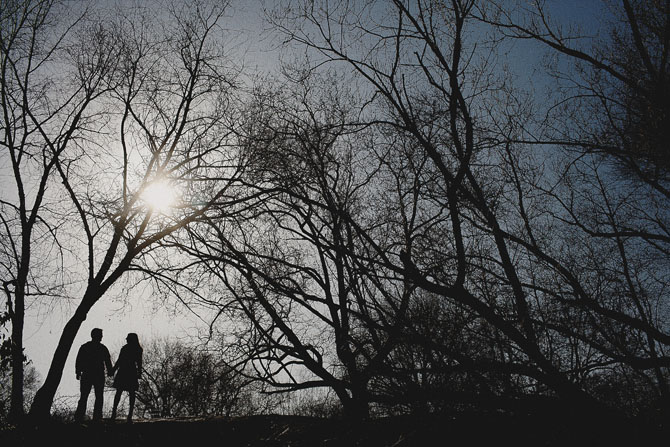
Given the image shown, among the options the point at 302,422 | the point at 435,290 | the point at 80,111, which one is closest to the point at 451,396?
the point at 435,290

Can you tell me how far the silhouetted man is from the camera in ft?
25.5

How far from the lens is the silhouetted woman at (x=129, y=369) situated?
7.92m

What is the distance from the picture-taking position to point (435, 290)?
410cm

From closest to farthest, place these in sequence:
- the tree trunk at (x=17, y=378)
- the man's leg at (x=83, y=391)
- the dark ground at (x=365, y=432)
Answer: the dark ground at (x=365, y=432)
the man's leg at (x=83, y=391)
the tree trunk at (x=17, y=378)

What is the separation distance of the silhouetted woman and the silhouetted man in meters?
0.22

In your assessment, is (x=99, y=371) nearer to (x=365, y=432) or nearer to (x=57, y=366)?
(x=57, y=366)

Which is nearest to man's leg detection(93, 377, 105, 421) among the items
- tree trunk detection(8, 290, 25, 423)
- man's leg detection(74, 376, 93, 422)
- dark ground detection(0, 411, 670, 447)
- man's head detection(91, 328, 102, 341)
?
man's leg detection(74, 376, 93, 422)

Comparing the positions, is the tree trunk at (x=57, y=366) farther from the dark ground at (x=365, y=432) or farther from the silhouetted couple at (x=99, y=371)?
the dark ground at (x=365, y=432)

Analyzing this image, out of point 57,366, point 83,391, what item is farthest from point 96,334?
point 57,366

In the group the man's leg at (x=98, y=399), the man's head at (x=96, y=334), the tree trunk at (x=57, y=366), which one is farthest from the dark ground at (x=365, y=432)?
the man's head at (x=96, y=334)

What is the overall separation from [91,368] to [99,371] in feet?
0.47

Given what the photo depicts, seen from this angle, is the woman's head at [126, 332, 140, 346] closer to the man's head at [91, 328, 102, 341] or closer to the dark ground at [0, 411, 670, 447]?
the man's head at [91, 328, 102, 341]

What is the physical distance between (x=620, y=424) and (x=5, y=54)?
1390 centimetres

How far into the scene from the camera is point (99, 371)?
25.7ft
